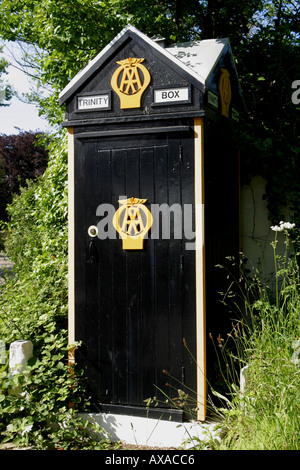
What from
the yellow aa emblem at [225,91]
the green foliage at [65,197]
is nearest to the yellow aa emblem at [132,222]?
the green foliage at [65,197]

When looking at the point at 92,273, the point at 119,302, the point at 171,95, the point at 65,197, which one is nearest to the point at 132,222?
the point at 92,273

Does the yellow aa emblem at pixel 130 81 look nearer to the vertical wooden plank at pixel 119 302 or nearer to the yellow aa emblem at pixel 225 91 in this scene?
the vertical wooden plank at pixel 119 302

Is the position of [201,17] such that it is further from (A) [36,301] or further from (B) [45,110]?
(A) [36,301]

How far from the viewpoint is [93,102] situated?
4.55 m

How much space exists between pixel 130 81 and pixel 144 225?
1238 millimetres

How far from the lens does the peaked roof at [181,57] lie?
4.25m

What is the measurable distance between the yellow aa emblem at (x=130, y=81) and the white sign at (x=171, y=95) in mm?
147

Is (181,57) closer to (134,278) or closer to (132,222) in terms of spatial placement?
(132,222)

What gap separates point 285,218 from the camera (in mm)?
5973

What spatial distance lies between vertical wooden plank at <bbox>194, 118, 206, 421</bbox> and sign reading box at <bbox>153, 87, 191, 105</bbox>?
21cm

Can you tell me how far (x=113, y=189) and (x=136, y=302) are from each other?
0.99 meters

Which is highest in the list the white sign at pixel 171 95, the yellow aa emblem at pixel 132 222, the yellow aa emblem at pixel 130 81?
the yellow aa emblem at pixel 130 81

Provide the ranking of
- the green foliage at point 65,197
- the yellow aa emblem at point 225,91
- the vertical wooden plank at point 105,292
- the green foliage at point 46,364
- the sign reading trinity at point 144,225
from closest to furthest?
1. the green foliage at point 65,197
2. the green foliage at point 46,364
3. the sign reading trinity at point 144,225
4. the vertical wooden plank at point 105,292
5. the yellow aa emblem at point 225,91

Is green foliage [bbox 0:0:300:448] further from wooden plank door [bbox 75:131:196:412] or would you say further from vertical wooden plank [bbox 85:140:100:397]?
wooden plank door [bbox 75:131:196:412]
